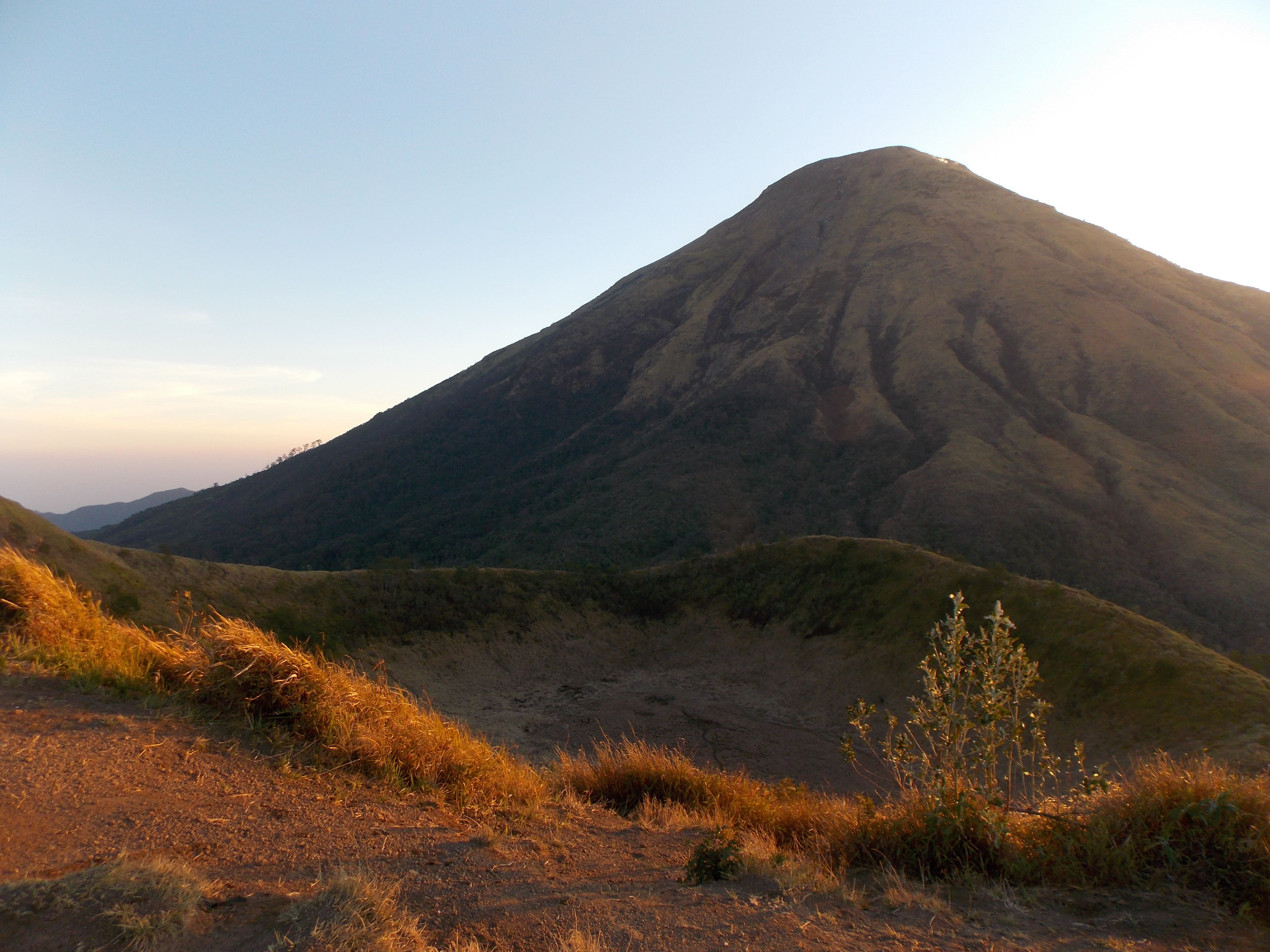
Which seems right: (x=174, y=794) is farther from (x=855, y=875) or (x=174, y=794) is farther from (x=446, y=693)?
(x=446, y=693)

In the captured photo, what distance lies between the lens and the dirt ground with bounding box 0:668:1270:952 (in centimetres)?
355

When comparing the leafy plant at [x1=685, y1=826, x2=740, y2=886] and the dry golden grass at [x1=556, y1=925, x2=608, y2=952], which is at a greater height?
the dry golden grass at [x1=556, y1=925, x2=608, y2=952]

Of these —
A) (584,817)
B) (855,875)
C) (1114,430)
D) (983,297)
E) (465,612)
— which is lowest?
(1114,430)

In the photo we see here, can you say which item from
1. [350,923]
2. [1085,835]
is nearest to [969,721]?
[1085,835]

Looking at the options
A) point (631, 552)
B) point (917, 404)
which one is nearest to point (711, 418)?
point (917, 404)

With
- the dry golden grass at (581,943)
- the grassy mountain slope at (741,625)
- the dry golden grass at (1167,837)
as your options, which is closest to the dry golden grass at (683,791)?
the dry golden grass at (1167,837)

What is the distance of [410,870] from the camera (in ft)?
13.3

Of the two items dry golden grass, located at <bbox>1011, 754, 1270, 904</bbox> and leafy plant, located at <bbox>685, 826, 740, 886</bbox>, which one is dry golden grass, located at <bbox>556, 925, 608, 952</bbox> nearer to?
leafy plant, located at <bbox>685, 826, 740, 886</bbox>

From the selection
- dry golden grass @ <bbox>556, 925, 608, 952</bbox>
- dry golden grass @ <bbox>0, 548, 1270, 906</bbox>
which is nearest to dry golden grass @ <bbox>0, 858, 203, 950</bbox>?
dry golden grass @ <bbox>556, 925, 608, 952</bbox>

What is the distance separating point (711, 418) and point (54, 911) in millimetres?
68506

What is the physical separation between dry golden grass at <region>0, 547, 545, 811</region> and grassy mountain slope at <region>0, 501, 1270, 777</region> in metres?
11.1

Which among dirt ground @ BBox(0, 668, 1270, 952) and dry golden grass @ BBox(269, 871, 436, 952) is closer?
dry golden grass @ BBox(269, 871, 436, 952)

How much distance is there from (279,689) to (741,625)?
75.2 feet

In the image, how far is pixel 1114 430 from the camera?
2192 inches
